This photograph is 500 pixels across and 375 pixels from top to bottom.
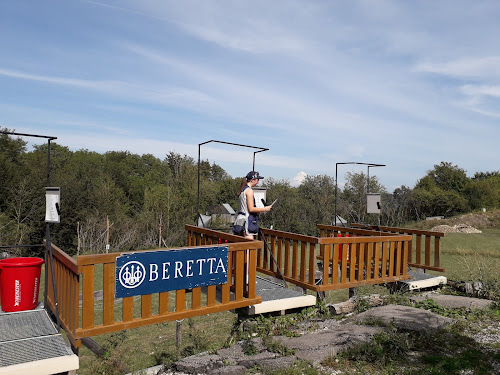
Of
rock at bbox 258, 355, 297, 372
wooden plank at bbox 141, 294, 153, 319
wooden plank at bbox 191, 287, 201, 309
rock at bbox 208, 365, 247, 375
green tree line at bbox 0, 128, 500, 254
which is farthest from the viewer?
green tree line at bbox 0, 128, 500, 254

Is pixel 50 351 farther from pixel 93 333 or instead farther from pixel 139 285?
pixel 139 285

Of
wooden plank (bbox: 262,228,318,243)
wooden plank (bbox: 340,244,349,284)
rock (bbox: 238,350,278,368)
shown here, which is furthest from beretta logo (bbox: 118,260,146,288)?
wooden plank (bbox: 340,244,349,284)

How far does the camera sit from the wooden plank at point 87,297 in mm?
4180

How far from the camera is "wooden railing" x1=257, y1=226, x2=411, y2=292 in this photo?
21.2 ft

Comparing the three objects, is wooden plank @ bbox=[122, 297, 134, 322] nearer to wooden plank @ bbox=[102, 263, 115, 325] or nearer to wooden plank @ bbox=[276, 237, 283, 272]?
wooden plank @ bbox=[102, 263, 115, 325]

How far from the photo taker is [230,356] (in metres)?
4.41

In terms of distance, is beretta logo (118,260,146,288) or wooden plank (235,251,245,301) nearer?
beretta logo (118,260,146,288)

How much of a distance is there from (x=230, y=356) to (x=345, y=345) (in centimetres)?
126

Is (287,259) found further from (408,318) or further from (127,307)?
(127,307)

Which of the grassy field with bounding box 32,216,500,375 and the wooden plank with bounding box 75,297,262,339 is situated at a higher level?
the wooden plank with bounding box 75,297,262,339

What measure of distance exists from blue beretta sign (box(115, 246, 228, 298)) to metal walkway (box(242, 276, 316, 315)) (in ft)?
2.49

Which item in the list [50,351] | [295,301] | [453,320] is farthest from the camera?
[295,301]

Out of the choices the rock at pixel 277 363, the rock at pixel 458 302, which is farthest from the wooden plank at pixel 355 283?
the rock at pixel 277 363

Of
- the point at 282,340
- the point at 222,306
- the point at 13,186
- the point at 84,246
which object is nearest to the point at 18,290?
the point at 222,306
